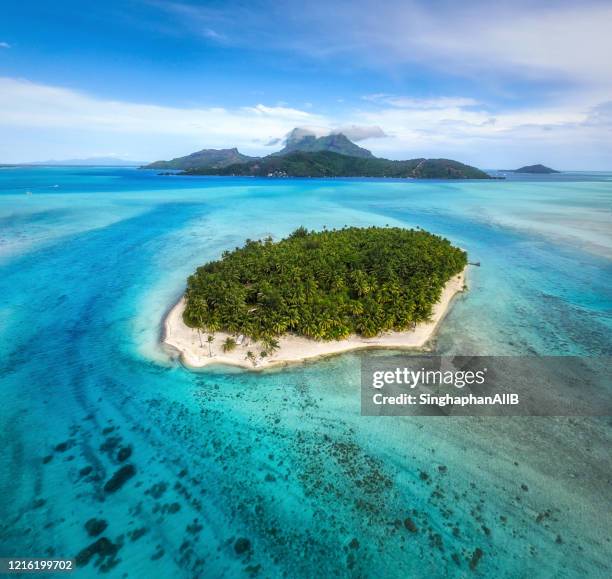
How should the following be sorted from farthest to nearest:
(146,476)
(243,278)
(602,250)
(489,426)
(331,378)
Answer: (602,250) → (243,278) → (331,378) → (489,426) → (146,476)

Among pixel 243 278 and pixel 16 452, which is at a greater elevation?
pixel 243 278

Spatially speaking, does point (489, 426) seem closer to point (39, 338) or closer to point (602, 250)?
point (39, 338)

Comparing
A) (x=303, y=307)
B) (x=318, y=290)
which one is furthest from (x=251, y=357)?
(x=318, y=290)

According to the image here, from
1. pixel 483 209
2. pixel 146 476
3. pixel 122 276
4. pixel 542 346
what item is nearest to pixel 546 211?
pixel 483 209

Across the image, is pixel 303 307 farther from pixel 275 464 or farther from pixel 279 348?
pixel 275 464

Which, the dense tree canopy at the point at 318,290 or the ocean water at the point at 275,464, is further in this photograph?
the dense tree canopy at the point at 318,290

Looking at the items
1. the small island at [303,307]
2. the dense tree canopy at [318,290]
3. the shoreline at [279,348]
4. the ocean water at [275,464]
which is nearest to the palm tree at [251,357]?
the small island at [303,307]

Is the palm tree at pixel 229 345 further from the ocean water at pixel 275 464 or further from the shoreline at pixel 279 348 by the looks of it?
the ocean water at pixel 275 464
